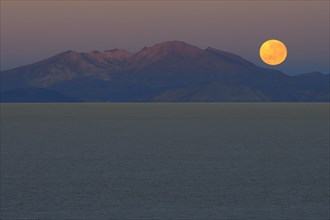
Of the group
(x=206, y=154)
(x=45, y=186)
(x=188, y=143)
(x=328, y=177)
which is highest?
(x=45, y=186)

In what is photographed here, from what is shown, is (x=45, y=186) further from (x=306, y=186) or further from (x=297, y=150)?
(x=297, y=150)

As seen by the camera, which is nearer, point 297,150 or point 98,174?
point 98,174

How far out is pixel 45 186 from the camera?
31.5 metres

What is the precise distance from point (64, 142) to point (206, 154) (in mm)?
18534

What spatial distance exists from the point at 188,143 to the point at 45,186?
101ft

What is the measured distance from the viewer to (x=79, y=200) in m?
27.4

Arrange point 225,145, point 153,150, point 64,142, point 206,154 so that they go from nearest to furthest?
point 206,154
point 153,150
point 225,145
point 64,142

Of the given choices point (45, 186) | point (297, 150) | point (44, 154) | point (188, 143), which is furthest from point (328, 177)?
point (188, 143)

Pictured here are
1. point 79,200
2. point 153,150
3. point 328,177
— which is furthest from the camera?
point 153,150

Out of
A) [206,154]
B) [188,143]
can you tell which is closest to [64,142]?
[188,143]

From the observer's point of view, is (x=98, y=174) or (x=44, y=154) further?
(x=44, y=154)

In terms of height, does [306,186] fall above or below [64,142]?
above

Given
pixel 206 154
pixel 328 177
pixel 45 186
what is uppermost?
pixel 45 186

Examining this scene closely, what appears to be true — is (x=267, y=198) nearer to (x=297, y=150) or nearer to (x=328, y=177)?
(x=328, y=177)
